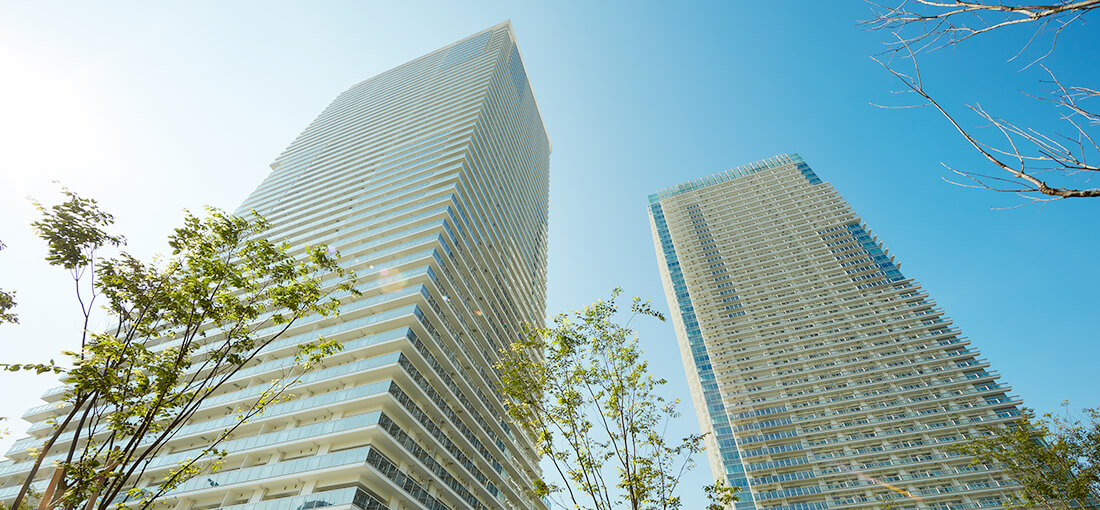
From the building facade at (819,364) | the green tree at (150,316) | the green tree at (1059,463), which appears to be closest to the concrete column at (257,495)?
the green tree at (150,316)

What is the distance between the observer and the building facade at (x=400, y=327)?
77.2 ft

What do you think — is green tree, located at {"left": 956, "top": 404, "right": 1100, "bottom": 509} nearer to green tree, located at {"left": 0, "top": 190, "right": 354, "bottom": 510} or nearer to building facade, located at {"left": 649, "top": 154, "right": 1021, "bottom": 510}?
green tree, located at {"left": 0, "top": 190, "right": 354, "bottom": 510}

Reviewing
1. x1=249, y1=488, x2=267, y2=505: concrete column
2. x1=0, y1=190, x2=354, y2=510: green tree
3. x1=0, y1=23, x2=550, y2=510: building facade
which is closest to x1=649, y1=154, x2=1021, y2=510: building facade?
x1=0, y1=23, x2=550, y2=510: building facade

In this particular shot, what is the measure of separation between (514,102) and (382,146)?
1090 inches

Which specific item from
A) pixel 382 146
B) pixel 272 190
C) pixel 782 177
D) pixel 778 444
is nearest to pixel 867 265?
pixel 782 177

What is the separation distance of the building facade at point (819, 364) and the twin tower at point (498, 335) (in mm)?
309

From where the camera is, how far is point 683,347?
96188mm

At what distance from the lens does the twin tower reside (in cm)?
2566

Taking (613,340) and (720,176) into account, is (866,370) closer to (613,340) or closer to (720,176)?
(720,176)

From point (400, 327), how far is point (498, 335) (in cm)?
1360

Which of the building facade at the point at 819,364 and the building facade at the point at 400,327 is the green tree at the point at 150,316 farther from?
the building facade at the point at 819,364

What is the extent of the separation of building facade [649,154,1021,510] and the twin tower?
309 mm

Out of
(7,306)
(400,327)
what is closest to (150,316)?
(7,306)

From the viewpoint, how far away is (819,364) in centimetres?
6994
